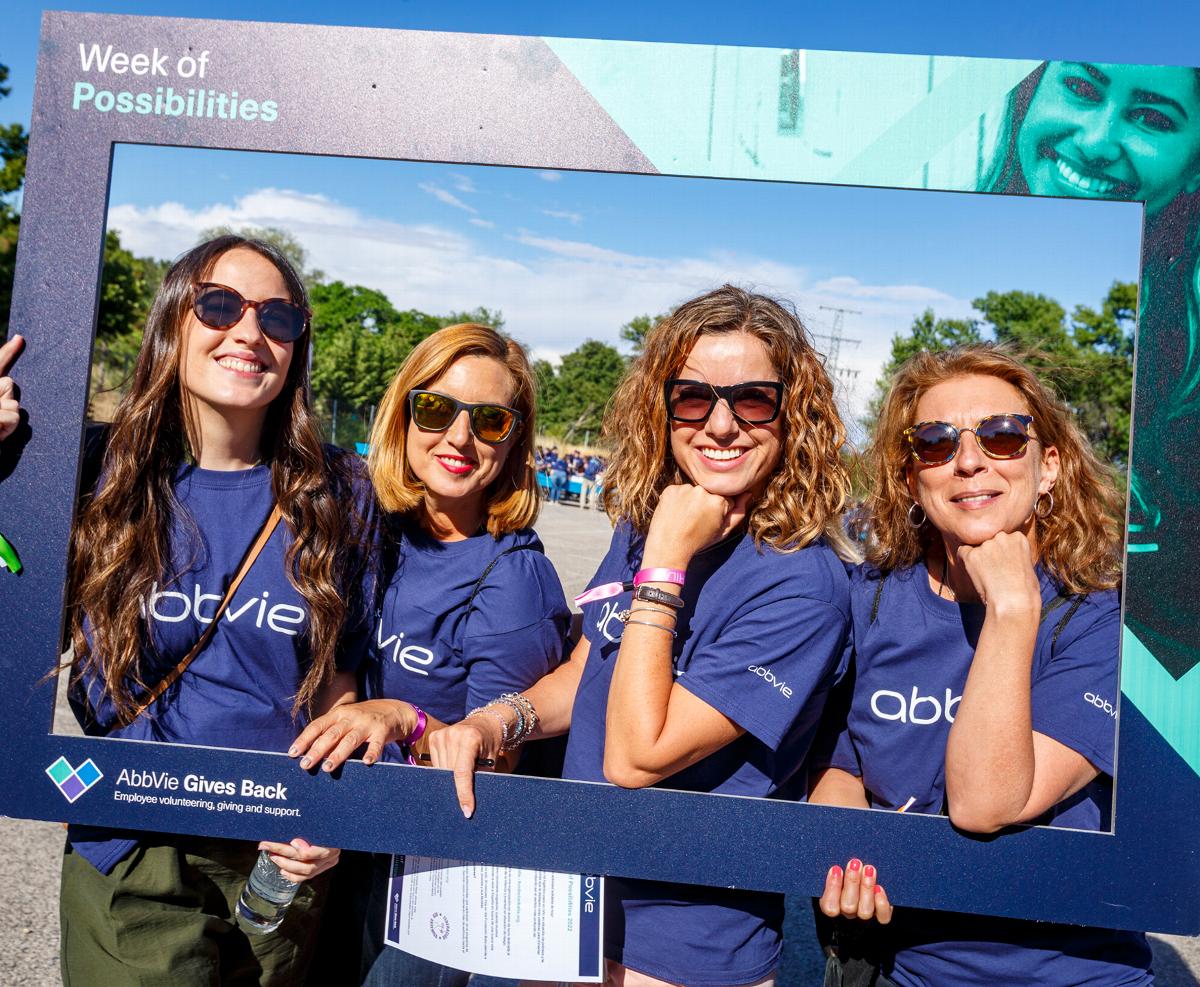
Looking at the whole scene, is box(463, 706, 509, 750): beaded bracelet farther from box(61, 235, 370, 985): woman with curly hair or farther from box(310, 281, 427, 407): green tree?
box(310, 281, 427, 407): green tree

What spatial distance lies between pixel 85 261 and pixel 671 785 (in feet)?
5.46

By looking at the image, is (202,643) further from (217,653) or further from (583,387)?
(583,387)

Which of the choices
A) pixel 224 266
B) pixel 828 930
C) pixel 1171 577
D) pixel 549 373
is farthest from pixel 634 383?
pixel 828 930

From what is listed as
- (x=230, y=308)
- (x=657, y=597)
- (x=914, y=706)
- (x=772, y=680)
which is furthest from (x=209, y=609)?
(x=914, y=706)

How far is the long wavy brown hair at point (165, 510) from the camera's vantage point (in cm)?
195

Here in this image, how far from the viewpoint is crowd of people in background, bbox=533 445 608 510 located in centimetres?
273

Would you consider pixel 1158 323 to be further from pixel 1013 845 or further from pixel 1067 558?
pixel 1013 845

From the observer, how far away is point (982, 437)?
187cm

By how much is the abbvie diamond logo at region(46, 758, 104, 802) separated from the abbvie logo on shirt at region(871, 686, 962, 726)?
5.44ft

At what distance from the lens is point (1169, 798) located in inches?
69.7

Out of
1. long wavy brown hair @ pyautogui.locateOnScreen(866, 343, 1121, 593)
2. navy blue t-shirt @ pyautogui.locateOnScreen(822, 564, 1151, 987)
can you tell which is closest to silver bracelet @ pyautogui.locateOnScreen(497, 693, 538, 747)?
navy blue t-shirt @ pyautogui.locateOnScreen(822, 564, 1151, 987)

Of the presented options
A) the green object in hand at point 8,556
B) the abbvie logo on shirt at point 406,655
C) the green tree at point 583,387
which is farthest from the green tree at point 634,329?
the green object in hand at point 8,556

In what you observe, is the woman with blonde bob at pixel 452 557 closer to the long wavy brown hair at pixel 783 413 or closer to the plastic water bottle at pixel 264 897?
the plastic water bottle at pixel 264 897

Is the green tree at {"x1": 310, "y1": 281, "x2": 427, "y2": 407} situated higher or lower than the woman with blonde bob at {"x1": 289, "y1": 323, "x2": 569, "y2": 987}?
higher
